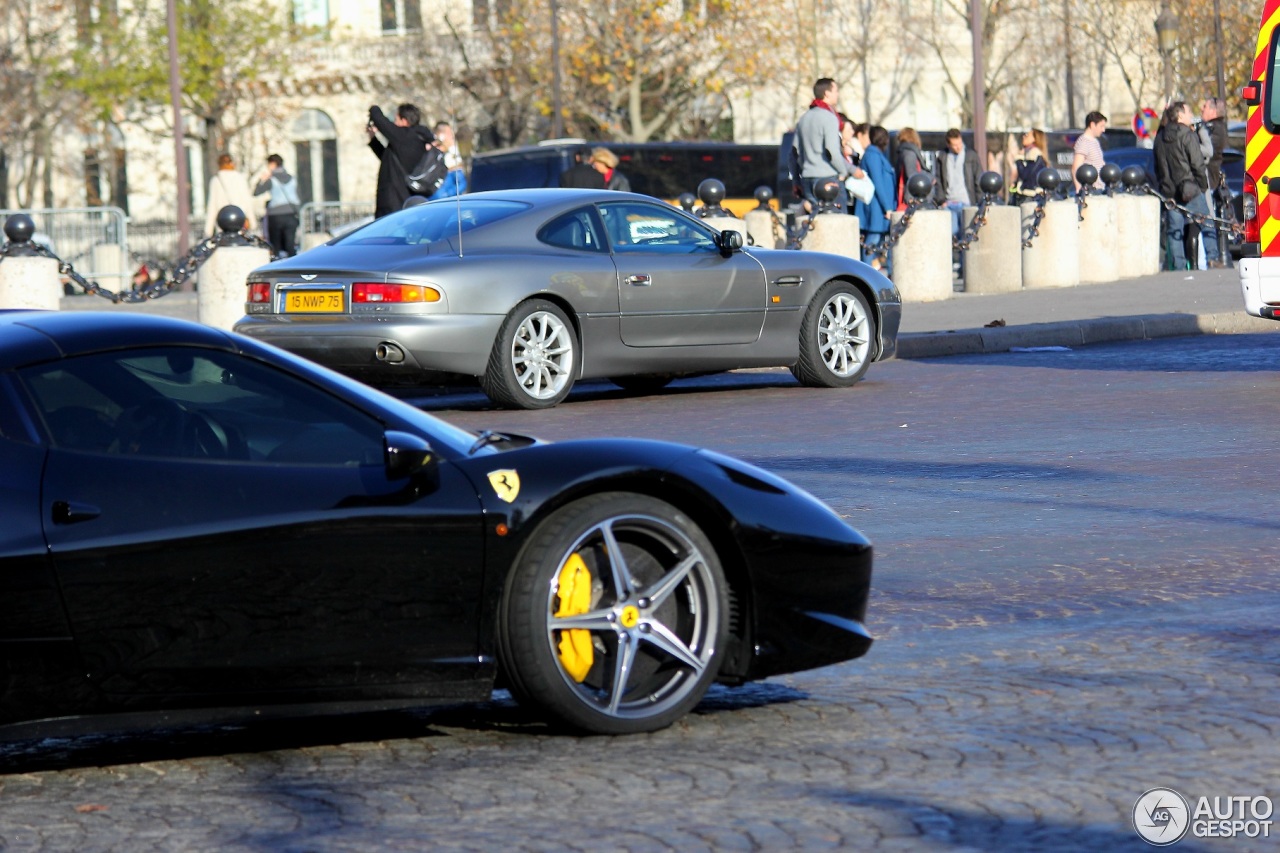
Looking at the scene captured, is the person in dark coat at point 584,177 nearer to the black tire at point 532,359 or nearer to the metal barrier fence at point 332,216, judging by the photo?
the black tire at point 532,359

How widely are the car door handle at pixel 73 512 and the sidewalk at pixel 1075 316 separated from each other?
13786 millimetres

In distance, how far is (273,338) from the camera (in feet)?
46.4

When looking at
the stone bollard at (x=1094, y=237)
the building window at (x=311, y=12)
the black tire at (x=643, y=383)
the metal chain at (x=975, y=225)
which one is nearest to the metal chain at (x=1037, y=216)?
the metal chain at (x=975, y=225)

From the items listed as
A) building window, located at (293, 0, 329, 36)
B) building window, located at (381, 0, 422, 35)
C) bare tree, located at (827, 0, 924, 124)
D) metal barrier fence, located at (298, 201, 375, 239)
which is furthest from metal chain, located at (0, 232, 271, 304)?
building window, located at (293, 0, 329, 36)

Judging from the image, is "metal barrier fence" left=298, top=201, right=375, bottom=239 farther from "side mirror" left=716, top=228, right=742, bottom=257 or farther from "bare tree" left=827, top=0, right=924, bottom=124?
"side mirror" left=716, top=228, right=742, bottom=257

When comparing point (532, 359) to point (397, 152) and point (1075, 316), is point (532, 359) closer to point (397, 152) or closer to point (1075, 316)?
point (1075, 316)

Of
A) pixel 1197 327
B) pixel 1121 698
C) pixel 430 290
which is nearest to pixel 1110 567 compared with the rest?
pixel 1121 698

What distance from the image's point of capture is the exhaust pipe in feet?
45.1

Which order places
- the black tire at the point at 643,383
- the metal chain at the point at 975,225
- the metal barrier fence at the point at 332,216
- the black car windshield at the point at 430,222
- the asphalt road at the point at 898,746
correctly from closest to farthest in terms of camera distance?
the asphalt road at the point at 898,746 → the black car windshield at the point at 430,222 → the black tire at the point at 643,383 → the metal chain at the point at 975,225 → the metal barrier fence at the point at 332,216

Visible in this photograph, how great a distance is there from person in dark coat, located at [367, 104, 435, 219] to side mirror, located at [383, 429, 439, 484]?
54.7 ft

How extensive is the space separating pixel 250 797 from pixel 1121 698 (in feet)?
7.21

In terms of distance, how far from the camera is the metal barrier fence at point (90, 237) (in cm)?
3322

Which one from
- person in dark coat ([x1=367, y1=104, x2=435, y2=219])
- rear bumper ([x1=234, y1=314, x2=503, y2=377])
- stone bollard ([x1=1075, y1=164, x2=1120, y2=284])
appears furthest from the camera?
stone bollard ([x1=1075, y1=164, x2=1120, y2=284])

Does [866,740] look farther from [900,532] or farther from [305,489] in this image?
[900,532]
